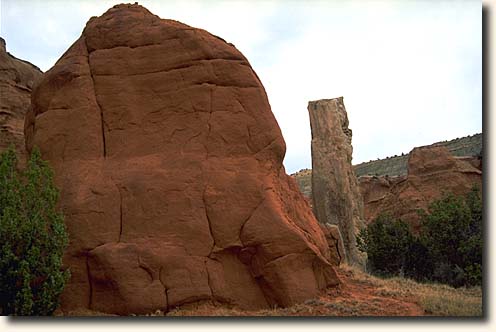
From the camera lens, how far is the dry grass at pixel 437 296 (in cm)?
1030

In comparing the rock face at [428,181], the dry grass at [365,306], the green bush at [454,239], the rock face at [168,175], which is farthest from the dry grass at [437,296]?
the rock face at [428,181]

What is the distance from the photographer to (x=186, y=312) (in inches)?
406

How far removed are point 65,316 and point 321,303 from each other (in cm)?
485

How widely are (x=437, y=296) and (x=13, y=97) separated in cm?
1538

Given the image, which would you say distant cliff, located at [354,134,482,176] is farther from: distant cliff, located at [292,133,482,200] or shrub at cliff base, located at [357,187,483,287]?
shrub at cliff base, located at [357,187,483,287]

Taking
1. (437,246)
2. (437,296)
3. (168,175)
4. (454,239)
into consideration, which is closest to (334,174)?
(437,246)

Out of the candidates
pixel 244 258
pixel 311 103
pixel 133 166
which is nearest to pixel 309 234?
pixel 244 258

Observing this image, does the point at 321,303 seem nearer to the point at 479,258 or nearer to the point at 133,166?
the point at 133,166

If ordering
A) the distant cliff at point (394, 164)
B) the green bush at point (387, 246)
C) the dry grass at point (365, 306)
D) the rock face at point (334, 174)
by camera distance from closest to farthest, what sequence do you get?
the dry grass at point (365, 306) → the green bush at point (387, 246) → the rock face at point (334, 174) → the distant cliff at point (394, 164)

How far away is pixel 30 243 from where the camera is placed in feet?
32.9

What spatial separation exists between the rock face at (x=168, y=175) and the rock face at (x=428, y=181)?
10702 mm

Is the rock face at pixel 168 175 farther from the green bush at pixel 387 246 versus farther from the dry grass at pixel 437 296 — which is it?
the green bush at pixel 387 246

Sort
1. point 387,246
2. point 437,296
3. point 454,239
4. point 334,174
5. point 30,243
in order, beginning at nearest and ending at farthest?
1. point 30,243
2. point 437,296
3. point 454,239
4. point 387,246
5. point 334,174

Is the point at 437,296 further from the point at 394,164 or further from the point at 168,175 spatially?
the point at 394,164
